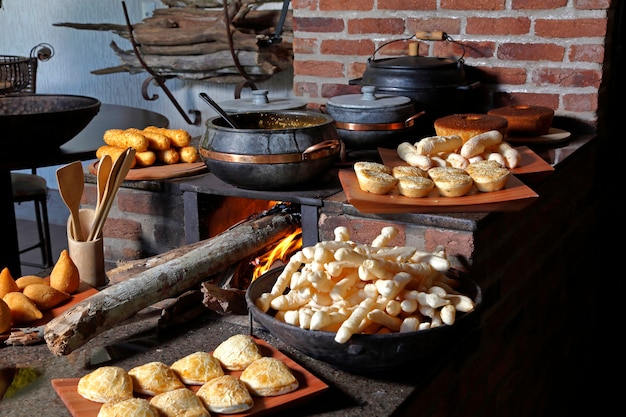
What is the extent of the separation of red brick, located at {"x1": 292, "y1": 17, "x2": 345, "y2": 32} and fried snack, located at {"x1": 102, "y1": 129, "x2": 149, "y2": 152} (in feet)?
2.84

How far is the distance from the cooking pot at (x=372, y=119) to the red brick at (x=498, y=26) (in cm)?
49

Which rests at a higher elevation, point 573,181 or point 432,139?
point 432,139

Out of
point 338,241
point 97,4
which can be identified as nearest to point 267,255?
point 338,241

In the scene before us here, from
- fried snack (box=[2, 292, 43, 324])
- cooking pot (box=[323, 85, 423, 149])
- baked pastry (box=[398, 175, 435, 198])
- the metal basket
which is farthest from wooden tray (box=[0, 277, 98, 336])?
the metal basket

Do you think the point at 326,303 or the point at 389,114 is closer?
the point at 326,303

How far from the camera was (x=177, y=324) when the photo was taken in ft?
4.90

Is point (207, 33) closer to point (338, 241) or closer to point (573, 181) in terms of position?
point (573, 181)

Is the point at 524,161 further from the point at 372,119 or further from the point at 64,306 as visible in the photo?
the point at 64,306

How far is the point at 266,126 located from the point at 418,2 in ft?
2.69

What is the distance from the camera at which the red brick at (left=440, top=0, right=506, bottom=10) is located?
228 cm

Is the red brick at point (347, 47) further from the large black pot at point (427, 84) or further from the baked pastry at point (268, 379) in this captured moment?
the baked pastry at point (268, 379)

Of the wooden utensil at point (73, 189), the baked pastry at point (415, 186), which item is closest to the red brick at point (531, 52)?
the baked pastry at point (415, 186)

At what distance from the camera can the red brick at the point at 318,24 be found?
2.53 meters

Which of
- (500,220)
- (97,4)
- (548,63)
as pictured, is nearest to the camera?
(500,220)
